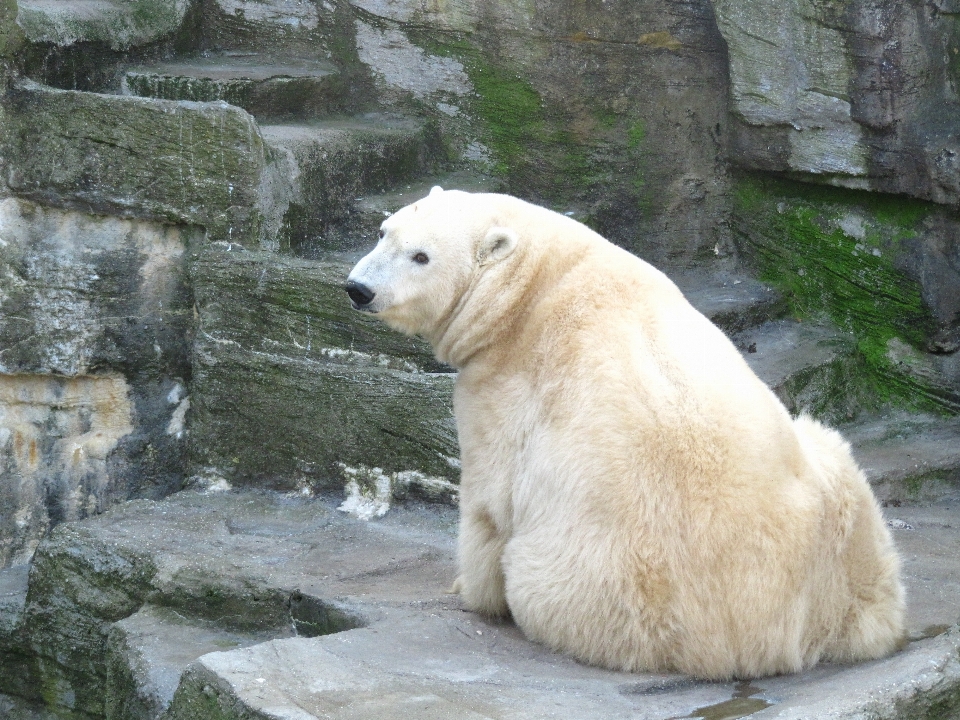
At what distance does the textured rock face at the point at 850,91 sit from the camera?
670 centimetres

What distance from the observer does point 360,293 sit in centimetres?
405

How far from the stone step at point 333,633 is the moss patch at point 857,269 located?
3.66ft

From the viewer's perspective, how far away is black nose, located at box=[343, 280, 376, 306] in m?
4.04

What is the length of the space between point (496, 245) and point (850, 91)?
12.3 ft

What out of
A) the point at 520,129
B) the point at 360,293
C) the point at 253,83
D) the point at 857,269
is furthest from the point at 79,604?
the point at 857,269

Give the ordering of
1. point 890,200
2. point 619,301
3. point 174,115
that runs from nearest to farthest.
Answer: point 619,301 → point 174,115 → point 890,200

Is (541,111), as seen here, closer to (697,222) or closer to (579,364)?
(697,222)

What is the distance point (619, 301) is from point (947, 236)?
3.84 m

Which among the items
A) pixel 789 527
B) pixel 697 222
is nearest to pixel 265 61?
pixel 697 222

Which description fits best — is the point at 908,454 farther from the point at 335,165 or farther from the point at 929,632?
the point at 335,165

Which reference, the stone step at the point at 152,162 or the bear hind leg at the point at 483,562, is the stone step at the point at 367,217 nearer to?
the stone step at the point at 152,162

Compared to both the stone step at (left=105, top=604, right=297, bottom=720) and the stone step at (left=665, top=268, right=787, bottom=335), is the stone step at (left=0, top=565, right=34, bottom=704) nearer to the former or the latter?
the stone step at (left=105, top=604, right=297, bottom=720)

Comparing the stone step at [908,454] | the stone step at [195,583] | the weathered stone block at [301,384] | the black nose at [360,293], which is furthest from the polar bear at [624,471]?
the stone step at [908,454]

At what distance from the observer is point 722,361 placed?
3.73 metres
